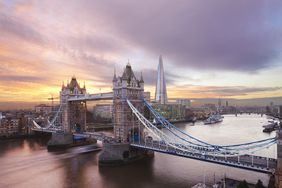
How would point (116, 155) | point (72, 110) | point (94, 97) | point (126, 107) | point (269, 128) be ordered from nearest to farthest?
point (116, 155) < point (126, 107) < point (94, 97) < point (72, 110) < point (269, 128)

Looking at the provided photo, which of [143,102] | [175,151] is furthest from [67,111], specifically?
[175,151]

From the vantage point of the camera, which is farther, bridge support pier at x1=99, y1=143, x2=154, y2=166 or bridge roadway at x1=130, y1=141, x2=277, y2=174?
bridge support pier at x1=99, y1=143, x2=154, y2=166

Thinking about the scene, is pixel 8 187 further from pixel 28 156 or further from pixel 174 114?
pixel 174 114

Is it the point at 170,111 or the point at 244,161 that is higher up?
the point at 170,111

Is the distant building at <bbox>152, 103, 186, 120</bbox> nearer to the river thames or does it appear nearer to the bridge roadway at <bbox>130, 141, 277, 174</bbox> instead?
the river thames

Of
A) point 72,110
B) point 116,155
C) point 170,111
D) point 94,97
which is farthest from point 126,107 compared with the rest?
point 170,111

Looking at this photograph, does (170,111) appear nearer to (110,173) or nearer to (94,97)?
(94,97)

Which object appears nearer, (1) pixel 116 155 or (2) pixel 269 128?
(1) pixel 116 155

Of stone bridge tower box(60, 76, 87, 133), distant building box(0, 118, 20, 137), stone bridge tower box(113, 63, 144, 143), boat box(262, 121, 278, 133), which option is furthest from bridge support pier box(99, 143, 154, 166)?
boat box(262, 121, 278, 133)
